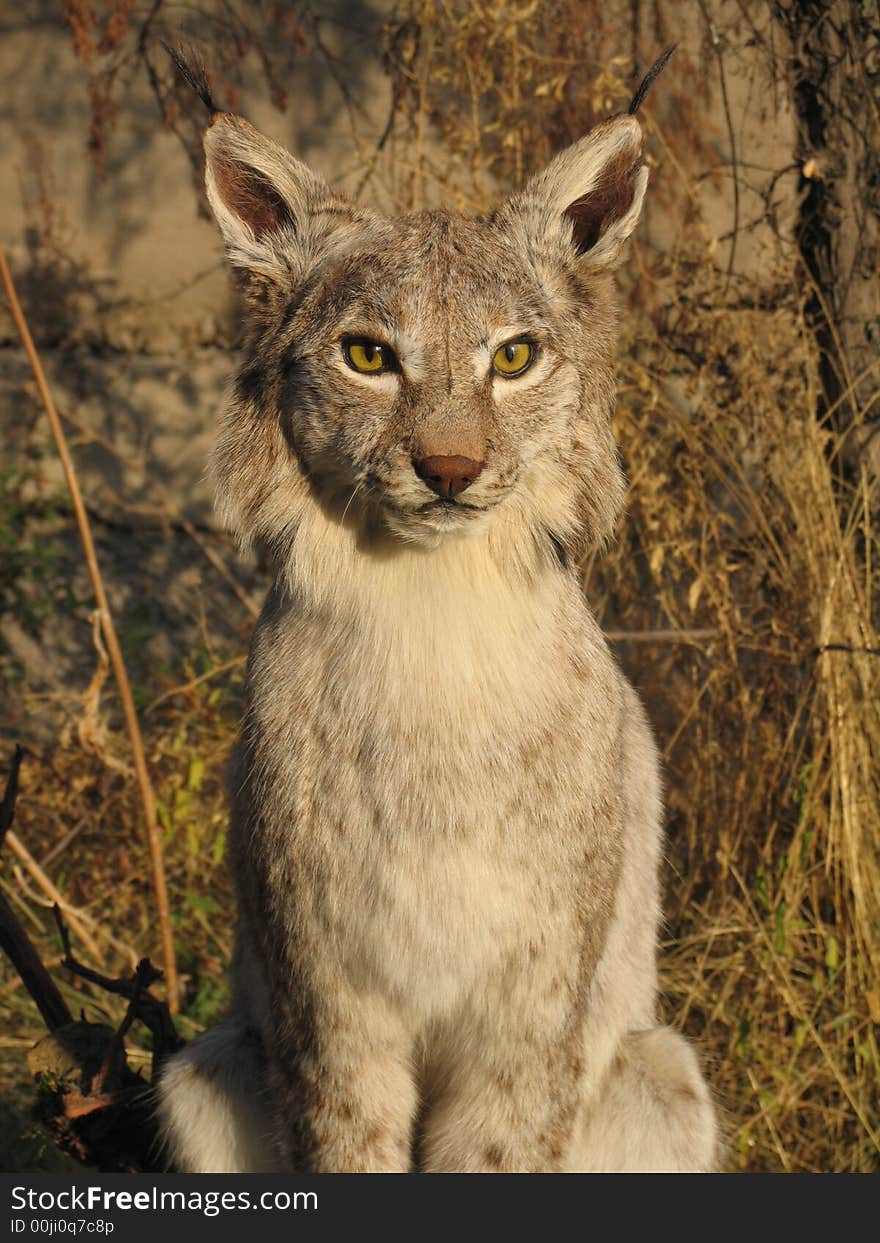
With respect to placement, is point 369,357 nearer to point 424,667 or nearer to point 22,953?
point 424,667

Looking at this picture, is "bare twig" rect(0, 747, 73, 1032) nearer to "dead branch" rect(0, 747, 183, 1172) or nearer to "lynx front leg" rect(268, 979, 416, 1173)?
"dead branch" rect(0, 747, 183, 1172)

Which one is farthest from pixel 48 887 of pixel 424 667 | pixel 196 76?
Result: pixel 196 76

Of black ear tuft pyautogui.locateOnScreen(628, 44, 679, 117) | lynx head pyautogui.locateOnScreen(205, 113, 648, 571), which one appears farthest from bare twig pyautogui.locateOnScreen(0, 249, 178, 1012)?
black ear tuft pyautogui.locateOnScreen(628, 44, 679, 117)

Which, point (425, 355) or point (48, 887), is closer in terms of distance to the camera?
point (425, 355)

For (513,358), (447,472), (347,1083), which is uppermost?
(513,358)

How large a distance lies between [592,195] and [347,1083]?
1994 millimetres

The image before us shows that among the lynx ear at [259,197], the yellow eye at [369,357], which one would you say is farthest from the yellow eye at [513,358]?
the lynx ear at [259,197]

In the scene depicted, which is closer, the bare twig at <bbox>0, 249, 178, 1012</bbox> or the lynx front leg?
the lynx front leg

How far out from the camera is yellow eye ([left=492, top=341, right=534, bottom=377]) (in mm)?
2939

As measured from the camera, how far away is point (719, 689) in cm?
498

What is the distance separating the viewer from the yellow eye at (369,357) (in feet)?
9.52

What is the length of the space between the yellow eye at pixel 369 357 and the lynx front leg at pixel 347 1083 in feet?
4.20

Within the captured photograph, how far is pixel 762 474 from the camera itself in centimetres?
499

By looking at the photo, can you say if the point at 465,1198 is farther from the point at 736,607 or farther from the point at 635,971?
the point at 736,607
